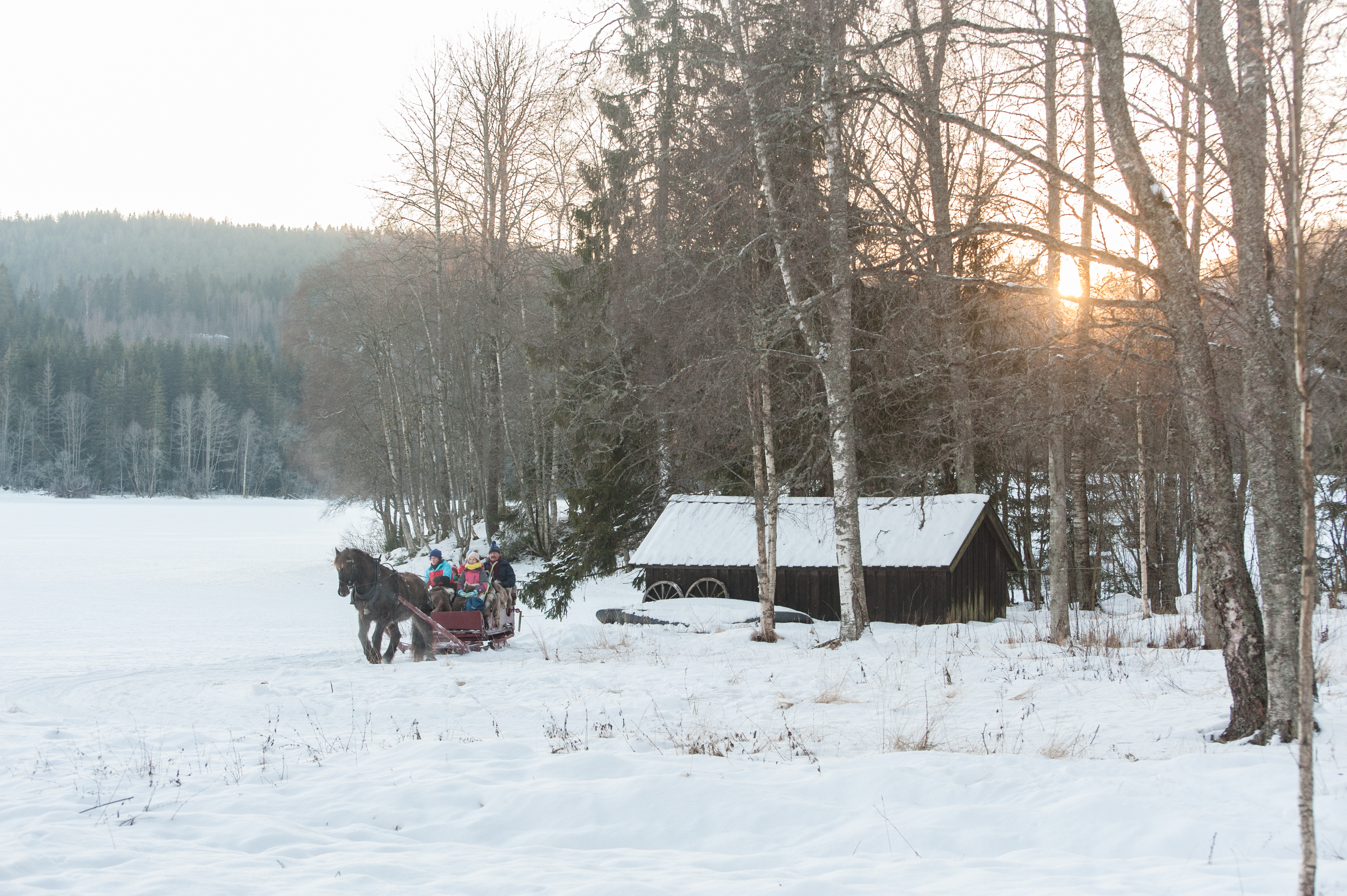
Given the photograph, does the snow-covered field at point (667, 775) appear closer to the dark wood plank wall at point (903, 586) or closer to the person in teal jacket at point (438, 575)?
the person in teal jacket at point (438, 575)

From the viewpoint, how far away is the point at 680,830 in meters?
5.30

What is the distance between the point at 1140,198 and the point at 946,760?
14.5 ft

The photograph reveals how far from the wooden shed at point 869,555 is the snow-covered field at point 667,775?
11.6ft

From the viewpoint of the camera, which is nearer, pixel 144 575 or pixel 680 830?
pixel 680 830

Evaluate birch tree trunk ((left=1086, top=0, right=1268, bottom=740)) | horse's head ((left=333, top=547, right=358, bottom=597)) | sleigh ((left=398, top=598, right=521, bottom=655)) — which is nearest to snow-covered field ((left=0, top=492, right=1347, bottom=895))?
sleigh ((left=398, top=598, right=521, bottom=655))

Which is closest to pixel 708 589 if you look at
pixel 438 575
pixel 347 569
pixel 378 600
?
pixel 438 575

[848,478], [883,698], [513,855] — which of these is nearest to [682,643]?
[848,478]

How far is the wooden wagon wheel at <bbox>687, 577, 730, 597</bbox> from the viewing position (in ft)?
61.1

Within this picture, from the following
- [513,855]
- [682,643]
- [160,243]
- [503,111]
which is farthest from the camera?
[160,243]

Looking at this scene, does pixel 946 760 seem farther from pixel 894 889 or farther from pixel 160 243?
pixel 160 243

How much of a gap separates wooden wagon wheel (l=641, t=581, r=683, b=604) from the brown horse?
20.7 ft

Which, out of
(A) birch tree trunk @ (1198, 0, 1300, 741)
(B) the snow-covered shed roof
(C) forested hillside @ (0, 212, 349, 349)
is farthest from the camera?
(C) forested hillside @ (0, 212, 349, 349)

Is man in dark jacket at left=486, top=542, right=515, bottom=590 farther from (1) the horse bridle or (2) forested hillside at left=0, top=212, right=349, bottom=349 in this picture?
(2) forested hillside at left=0, top=212, right=349, bottom=349

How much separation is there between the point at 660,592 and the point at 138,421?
92675mm
